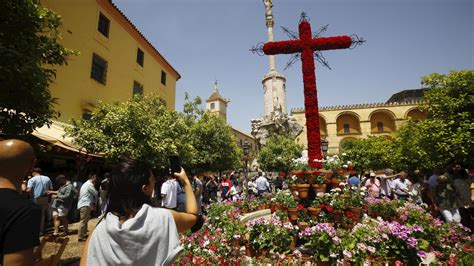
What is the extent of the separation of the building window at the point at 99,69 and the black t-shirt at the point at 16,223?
49.6 ft

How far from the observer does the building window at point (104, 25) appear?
49.2ft

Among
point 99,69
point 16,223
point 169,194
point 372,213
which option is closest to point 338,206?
point 372,213

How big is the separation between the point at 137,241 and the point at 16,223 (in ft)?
2.30

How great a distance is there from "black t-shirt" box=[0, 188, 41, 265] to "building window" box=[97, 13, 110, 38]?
54.5 feet

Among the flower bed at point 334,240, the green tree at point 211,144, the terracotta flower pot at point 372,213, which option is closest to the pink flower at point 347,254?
the flower bed at point 334,240

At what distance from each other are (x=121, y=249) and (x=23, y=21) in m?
5.56

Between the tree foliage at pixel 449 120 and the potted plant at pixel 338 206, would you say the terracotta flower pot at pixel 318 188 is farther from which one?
the tree foliage at pixel 449 120

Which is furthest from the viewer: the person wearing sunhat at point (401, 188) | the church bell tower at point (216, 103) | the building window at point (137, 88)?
the church bell tower at point (216, 103)

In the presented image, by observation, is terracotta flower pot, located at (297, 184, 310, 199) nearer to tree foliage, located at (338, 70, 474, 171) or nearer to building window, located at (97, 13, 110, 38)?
tree foliage, located at (338, 70, 474, 171)

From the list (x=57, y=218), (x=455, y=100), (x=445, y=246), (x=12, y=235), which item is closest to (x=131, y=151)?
(x=57, y=218)

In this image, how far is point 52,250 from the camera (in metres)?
5.67

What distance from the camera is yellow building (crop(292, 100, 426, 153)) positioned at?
42.7 m

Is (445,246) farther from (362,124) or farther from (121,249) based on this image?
(362,124)

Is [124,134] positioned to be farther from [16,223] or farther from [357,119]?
[357,119]
